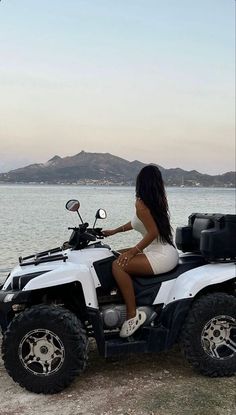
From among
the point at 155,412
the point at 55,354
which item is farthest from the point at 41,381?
the point at 155,412

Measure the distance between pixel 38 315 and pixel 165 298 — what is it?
118cm

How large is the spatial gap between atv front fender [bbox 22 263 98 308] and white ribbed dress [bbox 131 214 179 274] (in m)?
0.59

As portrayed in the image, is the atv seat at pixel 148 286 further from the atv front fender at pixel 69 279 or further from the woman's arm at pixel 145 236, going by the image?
the atv front fender at pixel 69 279

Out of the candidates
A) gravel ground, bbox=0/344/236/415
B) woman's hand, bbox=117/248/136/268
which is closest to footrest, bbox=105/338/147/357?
gravel ground, bbox=0/344/236/415

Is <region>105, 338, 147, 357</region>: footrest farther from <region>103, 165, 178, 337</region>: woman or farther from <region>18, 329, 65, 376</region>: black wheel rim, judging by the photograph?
<region>18, 329, 65, 376</region>: black wheel rim

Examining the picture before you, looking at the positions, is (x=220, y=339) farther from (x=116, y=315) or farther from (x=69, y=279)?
(x=69, y=279)

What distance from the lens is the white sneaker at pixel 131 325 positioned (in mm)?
4551

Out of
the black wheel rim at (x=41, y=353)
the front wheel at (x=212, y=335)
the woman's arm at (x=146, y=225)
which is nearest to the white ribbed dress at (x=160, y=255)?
the woman's arm at (x=146, y=225)

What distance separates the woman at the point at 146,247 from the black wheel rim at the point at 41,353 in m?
0.61

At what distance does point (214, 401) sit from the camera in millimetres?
4105

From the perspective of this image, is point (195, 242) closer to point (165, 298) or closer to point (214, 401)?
point (165, 298)

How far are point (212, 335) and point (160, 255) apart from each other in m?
0.88

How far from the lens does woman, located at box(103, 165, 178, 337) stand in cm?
455

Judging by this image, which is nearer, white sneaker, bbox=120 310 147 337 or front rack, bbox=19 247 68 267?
white sneaker, bbox=120 310 147 337
